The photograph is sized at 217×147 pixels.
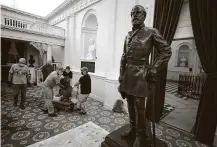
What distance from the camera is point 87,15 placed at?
21.7 ft

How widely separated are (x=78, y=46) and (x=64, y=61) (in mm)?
2033

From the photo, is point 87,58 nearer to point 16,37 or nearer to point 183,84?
point 16,37

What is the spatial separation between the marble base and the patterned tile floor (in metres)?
0.24

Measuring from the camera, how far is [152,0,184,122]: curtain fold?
9.81 feet

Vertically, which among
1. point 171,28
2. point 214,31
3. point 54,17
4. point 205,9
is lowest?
point 214,31

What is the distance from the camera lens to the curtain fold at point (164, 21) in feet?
9.81

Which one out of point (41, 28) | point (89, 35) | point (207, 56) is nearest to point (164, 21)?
point (207, 56)

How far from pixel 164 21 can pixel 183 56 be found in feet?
13.7

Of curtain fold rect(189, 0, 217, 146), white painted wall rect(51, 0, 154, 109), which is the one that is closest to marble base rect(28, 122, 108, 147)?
white painted wall rect(51, 0, 154, 109)

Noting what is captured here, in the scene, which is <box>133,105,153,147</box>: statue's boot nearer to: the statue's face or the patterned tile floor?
the statue's face

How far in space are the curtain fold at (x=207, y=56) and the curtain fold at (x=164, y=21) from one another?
0.36 meters

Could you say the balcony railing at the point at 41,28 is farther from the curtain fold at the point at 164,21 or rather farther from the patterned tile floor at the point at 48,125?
the curtain fold at the point at 164,21

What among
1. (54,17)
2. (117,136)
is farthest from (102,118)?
(54,17)

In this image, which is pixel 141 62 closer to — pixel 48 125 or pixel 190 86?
pixel 48 125
